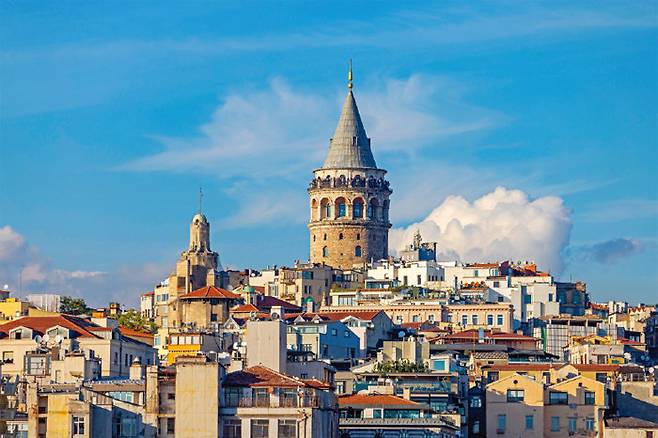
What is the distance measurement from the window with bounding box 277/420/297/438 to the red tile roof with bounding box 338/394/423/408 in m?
16.1

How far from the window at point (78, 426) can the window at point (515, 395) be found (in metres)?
34.3

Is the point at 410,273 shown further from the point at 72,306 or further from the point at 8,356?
the point at 8,356

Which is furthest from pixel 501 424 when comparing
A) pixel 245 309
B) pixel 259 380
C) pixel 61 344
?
pixel 245 309

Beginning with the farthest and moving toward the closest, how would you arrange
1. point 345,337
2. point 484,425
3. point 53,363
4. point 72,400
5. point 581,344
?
point 581,344
point 345,337
point 484,425
point 53,363
point 72,400

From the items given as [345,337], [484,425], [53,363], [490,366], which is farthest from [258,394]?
[345,337]

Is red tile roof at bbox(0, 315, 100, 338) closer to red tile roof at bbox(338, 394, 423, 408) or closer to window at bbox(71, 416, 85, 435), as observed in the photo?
red tile roof at bbox(338, 394, 423, 408)

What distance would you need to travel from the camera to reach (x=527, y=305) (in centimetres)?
17862

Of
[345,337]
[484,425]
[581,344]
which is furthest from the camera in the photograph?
[581,344]

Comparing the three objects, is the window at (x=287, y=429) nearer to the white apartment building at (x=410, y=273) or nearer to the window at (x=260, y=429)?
the window at (x=260, y=429)

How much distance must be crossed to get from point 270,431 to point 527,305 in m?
97.0

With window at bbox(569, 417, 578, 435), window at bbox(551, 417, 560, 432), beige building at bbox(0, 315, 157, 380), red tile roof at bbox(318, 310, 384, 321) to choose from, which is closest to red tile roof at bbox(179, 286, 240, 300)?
red tile roof at bbox(318, 310, 384, 321)

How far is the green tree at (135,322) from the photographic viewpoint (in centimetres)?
16943

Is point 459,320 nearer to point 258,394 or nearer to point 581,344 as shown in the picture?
point 581,344

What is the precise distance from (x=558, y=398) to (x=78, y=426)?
118 ft
